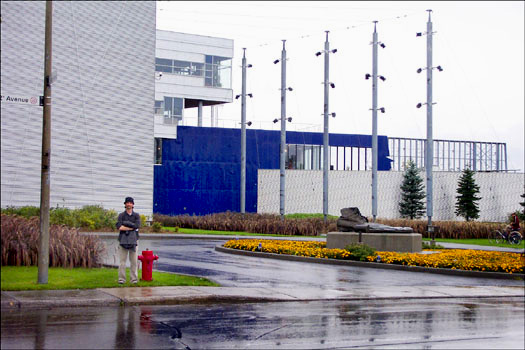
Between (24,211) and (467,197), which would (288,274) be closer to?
(24,211)

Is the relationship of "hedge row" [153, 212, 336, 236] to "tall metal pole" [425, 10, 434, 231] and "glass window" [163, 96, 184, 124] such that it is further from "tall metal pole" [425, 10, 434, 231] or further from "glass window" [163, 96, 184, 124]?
"glass window" [163, 96, 184, 124]

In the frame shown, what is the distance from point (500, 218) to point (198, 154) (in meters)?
30.1

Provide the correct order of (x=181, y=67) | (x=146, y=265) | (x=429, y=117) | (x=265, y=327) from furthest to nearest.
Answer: (x=181, y=67) → (x=429, y=117) → (x=146, y=265) → (x=265, y=327)

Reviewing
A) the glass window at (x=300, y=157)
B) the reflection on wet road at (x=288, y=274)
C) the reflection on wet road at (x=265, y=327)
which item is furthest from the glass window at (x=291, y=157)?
the reflection on wet road at (x=265, y=327)

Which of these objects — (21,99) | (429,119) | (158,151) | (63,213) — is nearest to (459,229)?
(429,119)

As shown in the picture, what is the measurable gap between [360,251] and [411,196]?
42359 mm

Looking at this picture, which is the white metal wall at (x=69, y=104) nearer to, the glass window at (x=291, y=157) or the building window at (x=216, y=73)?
the glass window at (x=291, y=157)

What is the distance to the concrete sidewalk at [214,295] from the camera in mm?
13047

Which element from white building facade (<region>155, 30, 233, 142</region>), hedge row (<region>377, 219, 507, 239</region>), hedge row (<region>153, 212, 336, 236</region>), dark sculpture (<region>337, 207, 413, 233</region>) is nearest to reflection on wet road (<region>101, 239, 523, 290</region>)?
dark sculpture (<region>337, 207, 413, 233</region>)

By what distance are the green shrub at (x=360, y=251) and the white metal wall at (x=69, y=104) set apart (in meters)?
8.16

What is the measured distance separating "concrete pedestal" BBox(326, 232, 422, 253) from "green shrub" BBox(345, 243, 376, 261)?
2.08m

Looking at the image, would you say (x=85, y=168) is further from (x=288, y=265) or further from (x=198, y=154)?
(x=198, y=154)

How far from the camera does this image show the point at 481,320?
1383 centimetres

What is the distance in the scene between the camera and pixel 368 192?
65.8 metres
